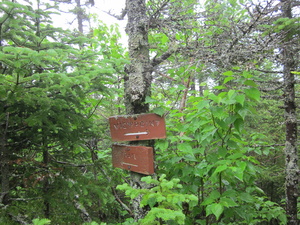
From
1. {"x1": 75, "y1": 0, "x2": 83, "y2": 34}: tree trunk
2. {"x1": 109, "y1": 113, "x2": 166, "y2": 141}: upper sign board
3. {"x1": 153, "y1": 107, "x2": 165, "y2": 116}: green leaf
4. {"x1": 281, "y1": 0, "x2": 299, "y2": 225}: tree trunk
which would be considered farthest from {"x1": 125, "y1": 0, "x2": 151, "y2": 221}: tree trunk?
{"x1": 75, "y1": 0, "x2": 83, "y2": 34}: tree trunk

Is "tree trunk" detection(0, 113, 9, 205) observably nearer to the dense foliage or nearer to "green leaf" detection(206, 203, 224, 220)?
the dense foliage

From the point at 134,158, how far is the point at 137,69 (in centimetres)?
124

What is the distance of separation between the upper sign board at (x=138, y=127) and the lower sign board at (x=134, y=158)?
147 mm

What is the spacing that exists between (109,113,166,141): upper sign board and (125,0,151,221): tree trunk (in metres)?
0.19

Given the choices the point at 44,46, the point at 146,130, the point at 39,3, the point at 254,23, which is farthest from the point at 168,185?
the point at 39,3

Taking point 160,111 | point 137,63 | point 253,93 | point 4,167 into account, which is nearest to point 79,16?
point 137,63

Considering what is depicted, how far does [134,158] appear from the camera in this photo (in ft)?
8.92

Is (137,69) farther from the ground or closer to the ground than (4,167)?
farther from the ground

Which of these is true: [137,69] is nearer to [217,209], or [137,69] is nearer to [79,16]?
[217,209]

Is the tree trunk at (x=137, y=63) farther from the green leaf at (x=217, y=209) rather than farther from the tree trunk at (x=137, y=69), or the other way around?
the green leaf at (x=217, y=209)

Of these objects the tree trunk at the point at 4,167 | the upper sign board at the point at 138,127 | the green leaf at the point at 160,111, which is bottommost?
the tree trunk at the point at 4,167

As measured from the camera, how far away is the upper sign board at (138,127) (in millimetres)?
2637

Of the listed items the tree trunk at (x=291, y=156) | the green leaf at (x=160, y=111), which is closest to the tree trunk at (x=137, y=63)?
the green leaf at (x=160, y=111)

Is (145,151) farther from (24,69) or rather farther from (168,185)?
(24,69)
